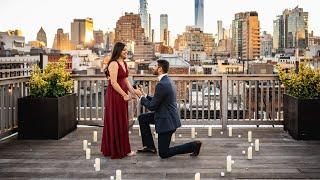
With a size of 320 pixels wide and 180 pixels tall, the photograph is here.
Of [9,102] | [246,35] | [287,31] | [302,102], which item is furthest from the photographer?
[246,35]

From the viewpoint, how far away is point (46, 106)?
6738mm

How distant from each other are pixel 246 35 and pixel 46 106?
93.4 m

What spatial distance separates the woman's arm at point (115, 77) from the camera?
550 centimetres

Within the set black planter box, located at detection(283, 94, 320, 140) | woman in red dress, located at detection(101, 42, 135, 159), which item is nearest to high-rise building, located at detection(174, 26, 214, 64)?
black planter box, located at detection(283, 94, 320, 140)

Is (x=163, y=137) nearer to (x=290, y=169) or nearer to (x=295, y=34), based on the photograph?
(x=290, y=169)

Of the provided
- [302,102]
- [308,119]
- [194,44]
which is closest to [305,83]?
[302,102]

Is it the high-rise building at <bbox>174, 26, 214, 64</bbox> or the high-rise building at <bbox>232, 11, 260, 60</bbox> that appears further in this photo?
the high-rise building at <bbox>232, 11, 260, 60</bbox>

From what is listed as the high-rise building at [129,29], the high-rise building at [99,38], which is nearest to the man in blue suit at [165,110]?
the high-rise building at [99,38]

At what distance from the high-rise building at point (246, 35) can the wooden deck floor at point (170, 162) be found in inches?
2865

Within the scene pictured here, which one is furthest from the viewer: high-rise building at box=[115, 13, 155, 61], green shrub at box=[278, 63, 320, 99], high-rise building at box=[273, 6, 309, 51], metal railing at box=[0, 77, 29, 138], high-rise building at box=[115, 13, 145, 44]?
high-rise building at box=[273, 6, 309, 51]

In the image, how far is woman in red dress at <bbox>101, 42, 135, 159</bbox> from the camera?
5535 millimetres

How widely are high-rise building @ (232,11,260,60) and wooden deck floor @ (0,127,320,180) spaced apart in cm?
7276

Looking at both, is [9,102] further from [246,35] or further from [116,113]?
[246,35]

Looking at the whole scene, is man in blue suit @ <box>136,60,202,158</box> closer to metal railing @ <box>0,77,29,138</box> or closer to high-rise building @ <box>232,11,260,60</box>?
metal railing @ <box>0,77,29,138</box>
